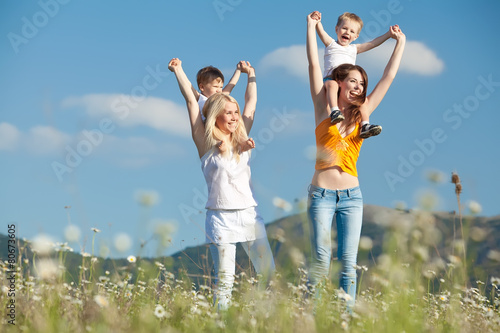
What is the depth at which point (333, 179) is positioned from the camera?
5.08 metres

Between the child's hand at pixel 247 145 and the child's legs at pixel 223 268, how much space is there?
96 cm

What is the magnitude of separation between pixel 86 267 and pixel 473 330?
3275mm

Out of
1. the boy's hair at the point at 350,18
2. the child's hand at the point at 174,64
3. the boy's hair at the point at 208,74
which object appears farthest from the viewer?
the boy's hair at the point at 350,18

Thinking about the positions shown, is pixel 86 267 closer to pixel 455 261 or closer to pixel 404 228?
pixel 404 228

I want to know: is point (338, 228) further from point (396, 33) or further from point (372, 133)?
point (396, 33)

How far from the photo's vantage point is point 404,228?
3709 millimetres

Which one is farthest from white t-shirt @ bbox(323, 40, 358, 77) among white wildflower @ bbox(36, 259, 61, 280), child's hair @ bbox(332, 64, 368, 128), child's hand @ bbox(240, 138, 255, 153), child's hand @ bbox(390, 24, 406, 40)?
white wildflower @ bbox(36, 259, 61, 280)

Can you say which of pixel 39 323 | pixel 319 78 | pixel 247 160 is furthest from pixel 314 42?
pixel 39 323

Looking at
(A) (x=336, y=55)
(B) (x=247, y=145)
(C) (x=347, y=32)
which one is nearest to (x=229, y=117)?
(B) (x=247, y=145)

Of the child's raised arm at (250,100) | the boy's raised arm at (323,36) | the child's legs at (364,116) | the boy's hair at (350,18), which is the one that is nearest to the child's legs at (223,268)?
the child's raised arm at (250,100)

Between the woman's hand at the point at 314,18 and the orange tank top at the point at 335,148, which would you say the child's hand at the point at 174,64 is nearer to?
the woman's hand at the point at 314,18

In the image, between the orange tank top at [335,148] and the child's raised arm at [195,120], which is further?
the child's raised arm at [195,120]

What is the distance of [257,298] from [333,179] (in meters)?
1.51

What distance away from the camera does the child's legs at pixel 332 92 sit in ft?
17.6
